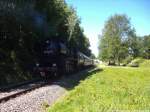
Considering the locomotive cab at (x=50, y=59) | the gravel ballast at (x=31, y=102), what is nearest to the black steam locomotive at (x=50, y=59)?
the locomotive cab at (x=50, y=59)

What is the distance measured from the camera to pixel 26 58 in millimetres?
31031

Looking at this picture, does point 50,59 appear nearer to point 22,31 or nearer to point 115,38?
point 22,31

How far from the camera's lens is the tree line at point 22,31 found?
2641cm

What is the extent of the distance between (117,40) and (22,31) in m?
65.7

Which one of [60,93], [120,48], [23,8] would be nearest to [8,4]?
[23,8]

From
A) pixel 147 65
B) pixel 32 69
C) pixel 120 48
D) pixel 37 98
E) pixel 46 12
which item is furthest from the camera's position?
pixel 120 48

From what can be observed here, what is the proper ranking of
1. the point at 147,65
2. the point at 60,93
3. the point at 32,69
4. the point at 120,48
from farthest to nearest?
the point at 120,48
the point at 147,65
the point at 32,69
the point at 60,93

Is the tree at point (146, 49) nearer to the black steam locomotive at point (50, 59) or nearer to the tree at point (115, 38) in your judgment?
the tree at point (115, 38)

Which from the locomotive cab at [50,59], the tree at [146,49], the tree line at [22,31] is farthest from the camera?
the tree at [146,49]

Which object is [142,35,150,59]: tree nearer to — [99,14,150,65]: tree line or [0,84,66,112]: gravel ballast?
[99,14,150,65]: tree line

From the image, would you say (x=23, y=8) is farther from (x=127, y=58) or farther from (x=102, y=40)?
(x=127, y=58)

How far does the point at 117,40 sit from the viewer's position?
9319cm

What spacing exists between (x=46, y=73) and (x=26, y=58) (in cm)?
343

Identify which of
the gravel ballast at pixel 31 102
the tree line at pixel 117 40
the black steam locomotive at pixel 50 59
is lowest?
the gravel ballast at pixel 31 102
